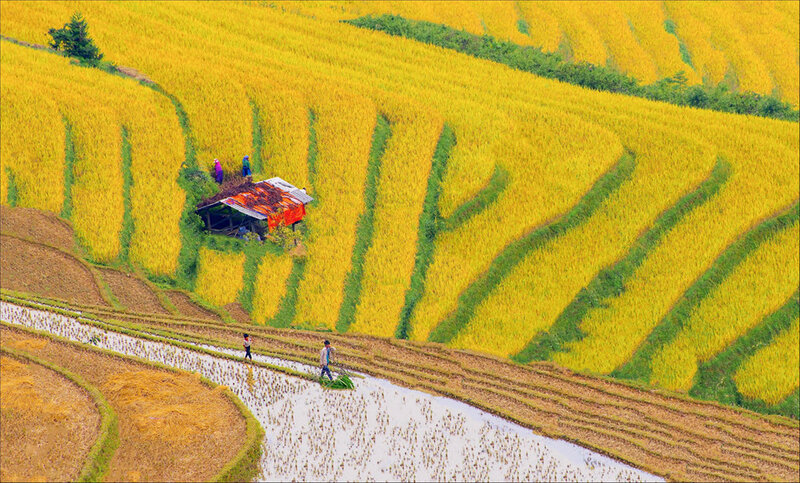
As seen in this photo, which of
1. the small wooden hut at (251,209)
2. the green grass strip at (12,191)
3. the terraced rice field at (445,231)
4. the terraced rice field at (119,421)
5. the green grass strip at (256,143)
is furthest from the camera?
the green grass strip at (256,143)

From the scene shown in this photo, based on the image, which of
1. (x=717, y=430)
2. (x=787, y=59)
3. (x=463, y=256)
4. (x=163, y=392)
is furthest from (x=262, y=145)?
(x=787, y=59)

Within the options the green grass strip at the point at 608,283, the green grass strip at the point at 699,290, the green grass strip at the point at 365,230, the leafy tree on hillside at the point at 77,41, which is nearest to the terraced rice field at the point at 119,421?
the green grass strip at the point at 365,230

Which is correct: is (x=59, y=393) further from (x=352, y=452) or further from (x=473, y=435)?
(x=473, y=435)

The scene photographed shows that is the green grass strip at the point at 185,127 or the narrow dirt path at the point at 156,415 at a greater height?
the green grass strip at the point at 185,127

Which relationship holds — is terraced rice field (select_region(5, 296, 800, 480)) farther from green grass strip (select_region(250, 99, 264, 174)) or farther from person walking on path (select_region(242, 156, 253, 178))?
green grass strip (select_region(250, 99, 264, 174))

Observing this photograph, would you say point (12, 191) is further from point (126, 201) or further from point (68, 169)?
point (126, 201)

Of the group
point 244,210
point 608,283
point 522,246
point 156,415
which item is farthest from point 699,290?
Answer: point 156,415

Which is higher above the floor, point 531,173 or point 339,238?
point 531,173

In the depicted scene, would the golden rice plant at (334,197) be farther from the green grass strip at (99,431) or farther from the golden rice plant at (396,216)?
the green grass strip at (99,431)
